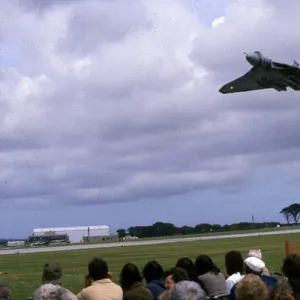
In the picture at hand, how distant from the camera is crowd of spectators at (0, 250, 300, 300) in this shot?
6.91 metres

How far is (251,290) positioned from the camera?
22.2 ft

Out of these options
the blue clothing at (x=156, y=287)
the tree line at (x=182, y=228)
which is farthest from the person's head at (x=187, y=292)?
the tree line at (x=182, y=228)

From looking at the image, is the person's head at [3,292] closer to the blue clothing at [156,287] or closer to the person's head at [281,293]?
the blue clothing at [156,287]

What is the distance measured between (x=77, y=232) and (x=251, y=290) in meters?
149

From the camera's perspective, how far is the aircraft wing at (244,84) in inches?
1072

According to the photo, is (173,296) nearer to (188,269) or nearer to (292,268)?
(292,268)

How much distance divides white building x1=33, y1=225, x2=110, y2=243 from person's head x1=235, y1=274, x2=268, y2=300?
467 ft

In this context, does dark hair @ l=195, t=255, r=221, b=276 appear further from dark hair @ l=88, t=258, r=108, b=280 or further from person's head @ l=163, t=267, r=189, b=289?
dark hair @ l=88, t=258, r=108, b=280

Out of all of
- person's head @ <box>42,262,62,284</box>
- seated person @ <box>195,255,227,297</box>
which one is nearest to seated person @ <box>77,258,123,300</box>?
person's head @ <box>42,262,62,284</box>

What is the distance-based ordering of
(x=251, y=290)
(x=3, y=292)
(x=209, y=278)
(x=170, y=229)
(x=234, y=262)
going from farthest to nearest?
(x=170, y=229) < (x=234, y=262) < (x=209, y=278) < (x=3, y=292) < (x=251, y=290)

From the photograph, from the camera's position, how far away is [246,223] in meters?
157

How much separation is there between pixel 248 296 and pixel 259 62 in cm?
1948

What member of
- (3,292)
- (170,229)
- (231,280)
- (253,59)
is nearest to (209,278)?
(231,280)

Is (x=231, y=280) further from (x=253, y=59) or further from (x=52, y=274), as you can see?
(x=253, y=59)
